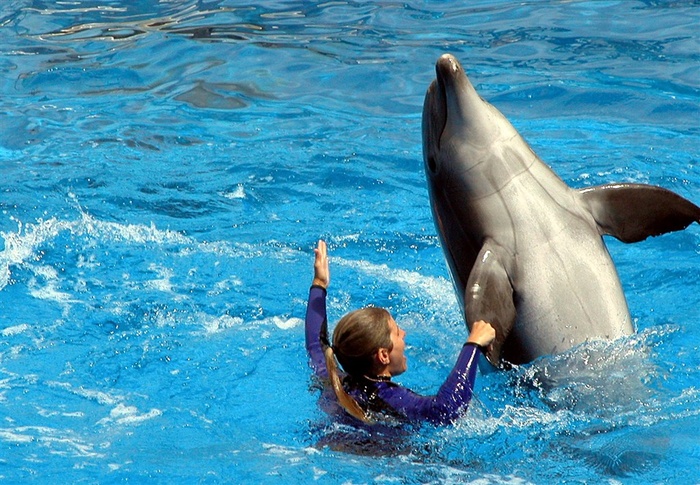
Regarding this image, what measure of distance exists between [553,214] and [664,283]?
2.01 metres

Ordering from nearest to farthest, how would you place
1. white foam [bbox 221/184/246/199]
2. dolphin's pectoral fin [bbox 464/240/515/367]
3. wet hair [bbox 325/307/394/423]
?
wet hair [bbox 325/307/394/423]
dolphin's pectoral fin [bbox 464/240/515/367]
white foam [bbox 221/184/246/199]

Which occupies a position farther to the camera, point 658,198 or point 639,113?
point 639,113

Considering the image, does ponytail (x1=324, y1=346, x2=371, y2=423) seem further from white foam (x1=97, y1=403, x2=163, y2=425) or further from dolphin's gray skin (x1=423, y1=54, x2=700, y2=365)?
white foam (x1=97, y1=403, x2=163, y2=425)

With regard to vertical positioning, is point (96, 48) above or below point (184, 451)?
above

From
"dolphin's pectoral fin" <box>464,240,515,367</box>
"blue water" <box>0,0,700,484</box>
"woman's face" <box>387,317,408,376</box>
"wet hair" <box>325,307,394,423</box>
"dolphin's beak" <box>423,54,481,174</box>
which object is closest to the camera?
"wet hair" <box>325,307,394,423</box>

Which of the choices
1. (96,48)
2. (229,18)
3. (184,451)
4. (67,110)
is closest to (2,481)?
(184,451)

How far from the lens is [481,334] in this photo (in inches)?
182

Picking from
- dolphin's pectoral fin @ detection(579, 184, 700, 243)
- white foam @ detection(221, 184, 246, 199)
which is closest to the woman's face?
dolphin's pectoral fin @ detection(579, 184, 700, 243)

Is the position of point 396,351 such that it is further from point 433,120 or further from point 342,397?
point 433,120

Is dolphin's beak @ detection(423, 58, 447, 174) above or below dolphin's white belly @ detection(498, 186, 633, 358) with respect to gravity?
above

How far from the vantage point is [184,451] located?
5.01m

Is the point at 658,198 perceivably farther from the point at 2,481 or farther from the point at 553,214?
the point at 2,481

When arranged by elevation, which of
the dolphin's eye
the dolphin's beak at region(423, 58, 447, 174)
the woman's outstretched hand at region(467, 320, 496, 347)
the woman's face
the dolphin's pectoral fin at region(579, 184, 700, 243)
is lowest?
the woman's face

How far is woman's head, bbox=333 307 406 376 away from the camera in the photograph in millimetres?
4633
